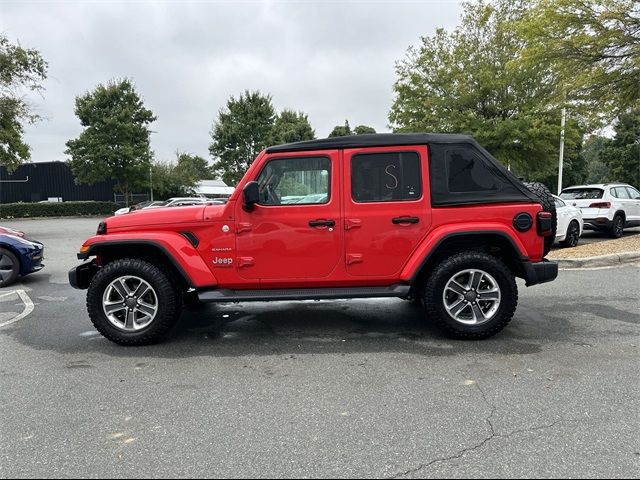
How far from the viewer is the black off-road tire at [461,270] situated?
4.39 meters

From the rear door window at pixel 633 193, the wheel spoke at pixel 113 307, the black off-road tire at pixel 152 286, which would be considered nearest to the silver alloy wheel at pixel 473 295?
the black off-road tire at pixel 152 286

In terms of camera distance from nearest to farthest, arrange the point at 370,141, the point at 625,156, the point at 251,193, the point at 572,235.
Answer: the point at 251,193
the point at 370,141
the point at 572,235
the point at 625,156

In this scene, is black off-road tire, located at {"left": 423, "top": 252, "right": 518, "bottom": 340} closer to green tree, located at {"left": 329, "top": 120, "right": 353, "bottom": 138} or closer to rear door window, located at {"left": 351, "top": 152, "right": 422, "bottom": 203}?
rear door window, located at {"left": 351, "top": 152, "right": 422, "bottom": 203}

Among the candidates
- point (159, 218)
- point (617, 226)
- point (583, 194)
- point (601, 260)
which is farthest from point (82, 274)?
point (617, 226)

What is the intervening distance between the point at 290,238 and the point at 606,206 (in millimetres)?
11160

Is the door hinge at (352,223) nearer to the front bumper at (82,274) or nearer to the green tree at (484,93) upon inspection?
the front bumper at (82,274)

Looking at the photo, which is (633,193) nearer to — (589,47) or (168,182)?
(589,47)

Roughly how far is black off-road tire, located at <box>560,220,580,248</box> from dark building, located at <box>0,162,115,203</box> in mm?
42664

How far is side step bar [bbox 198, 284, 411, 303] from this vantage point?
437 centimetres

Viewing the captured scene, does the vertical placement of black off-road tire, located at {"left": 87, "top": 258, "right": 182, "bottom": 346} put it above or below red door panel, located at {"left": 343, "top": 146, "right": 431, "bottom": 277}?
below

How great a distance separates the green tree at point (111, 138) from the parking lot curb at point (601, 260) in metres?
34.5

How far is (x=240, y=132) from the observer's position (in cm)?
4772

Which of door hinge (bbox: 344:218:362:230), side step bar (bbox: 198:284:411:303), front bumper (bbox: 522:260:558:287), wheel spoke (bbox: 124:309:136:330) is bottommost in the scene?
wheel spoke (bbox: 124:309:136:330)

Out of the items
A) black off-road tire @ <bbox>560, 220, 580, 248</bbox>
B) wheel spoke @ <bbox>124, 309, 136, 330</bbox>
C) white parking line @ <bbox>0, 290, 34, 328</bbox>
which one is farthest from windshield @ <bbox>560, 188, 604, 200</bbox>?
white parking line @ <bbox>0, 290, 34, 328</bbox>
